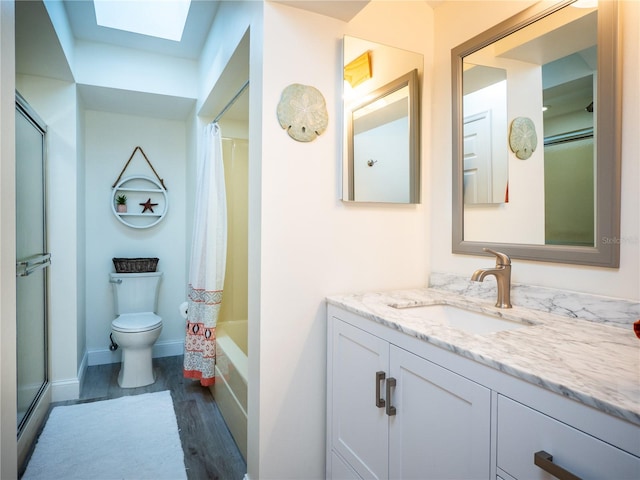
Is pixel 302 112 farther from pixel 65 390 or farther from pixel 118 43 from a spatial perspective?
pixel 65 390

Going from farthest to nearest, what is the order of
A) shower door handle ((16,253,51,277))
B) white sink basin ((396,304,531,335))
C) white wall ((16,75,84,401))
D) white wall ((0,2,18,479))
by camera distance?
white wall ((16,75,84,401)), shower door handle ((16,253,51,277)), white sink basin ((396,304,531,335)), white wall ((0,2,18,479))

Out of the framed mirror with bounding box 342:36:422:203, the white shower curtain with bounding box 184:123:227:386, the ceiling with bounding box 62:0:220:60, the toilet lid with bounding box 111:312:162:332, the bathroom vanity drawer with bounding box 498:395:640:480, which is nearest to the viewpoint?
the bathroom vanity drawer with bounding box 498:395:640:480

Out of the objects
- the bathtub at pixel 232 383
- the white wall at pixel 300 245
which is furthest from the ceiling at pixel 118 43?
the bathtub at pixel 232 383

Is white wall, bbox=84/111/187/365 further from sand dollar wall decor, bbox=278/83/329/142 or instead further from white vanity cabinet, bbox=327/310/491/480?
white vanity cabinet, bbox=327/310/491/480

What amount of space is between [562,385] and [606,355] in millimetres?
310

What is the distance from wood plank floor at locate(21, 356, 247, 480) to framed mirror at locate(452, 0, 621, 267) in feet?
5.40

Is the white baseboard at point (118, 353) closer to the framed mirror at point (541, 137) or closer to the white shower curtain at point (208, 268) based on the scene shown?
the white shower curtain at point (208, 268)

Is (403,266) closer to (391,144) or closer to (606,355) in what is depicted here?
(391,144)

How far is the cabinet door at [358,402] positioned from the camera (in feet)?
4.49

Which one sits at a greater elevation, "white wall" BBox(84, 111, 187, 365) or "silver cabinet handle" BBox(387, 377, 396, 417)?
"white wall" BBox(84, 111, 187, 365)

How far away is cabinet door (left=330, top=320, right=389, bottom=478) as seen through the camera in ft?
4.49

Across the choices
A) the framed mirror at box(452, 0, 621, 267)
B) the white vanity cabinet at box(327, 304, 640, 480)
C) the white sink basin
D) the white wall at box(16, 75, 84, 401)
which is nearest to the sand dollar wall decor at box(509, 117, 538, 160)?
the framed mirror at box(452, 0, 621, 267)

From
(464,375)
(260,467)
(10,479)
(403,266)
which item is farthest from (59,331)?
→ (464,375)

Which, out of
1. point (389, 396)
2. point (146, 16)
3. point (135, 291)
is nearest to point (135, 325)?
point (135, 291)
